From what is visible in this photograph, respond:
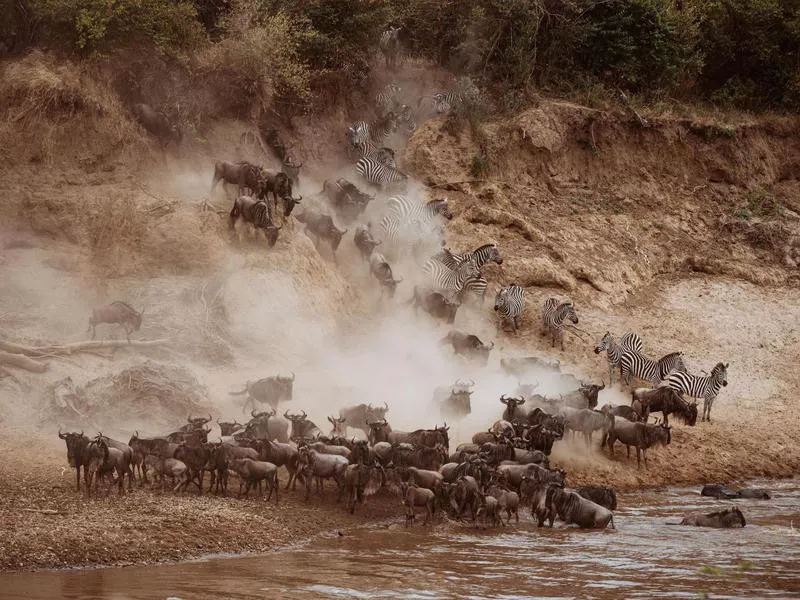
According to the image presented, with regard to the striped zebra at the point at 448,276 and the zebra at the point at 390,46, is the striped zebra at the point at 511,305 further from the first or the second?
the zebra at the point at 390,46

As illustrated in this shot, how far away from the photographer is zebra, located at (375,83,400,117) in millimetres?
37812

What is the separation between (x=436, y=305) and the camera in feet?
99.7

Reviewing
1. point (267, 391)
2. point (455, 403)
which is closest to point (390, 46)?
point (455, 403)

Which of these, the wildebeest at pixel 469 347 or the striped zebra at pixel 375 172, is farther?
the striped zebra at pixel 375 172

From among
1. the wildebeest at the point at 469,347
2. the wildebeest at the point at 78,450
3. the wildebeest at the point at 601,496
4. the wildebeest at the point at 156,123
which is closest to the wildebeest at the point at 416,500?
the wildebeest at the point at 601,496

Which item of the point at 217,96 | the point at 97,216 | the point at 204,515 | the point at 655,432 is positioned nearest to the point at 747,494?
the point at 655,432

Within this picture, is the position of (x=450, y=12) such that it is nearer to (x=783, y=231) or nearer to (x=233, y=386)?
(x=783, y=231)

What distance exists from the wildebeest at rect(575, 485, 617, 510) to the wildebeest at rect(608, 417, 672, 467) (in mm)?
3399

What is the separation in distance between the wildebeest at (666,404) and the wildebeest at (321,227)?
29.9 ft

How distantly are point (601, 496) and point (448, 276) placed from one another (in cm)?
1176

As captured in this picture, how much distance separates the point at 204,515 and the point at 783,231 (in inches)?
1102

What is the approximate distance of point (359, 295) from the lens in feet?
99.5

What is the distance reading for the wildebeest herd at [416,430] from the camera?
62.1 ft

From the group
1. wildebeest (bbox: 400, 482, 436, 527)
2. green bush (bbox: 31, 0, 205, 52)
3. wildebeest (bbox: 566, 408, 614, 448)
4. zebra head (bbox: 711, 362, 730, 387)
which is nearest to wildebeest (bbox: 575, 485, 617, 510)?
wildebeest (bbox: 400, 482, 436, 527)
